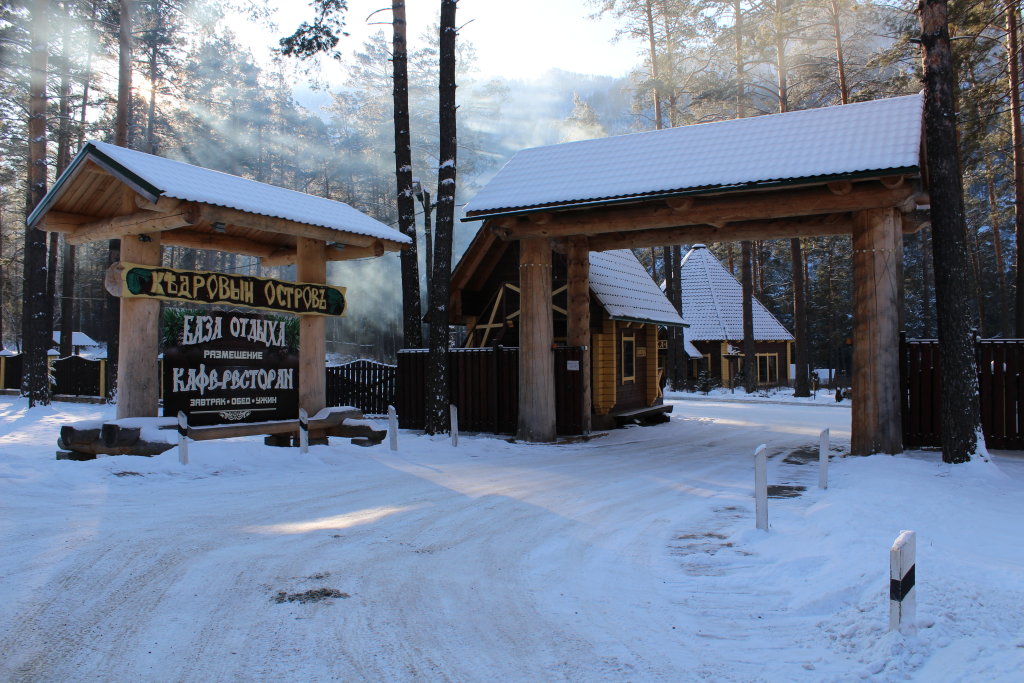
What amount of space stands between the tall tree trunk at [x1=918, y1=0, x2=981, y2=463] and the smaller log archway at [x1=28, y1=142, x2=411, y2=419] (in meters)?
9.12

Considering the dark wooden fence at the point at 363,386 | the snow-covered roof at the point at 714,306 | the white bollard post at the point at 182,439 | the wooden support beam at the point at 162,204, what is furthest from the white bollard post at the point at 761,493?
the snow-covered roof at the point at 714,306

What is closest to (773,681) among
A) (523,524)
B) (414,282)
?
(523,524)

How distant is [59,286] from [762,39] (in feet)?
214

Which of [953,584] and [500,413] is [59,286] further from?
[953,584]

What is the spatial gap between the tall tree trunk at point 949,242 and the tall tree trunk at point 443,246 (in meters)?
8.80

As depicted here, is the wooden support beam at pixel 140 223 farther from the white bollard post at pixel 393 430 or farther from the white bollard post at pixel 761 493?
the white bollard post at pixel 761 493

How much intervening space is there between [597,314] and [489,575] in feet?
44.5

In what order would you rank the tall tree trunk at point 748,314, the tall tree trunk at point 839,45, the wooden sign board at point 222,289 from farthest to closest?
1. the tall tree trunk at point 748,314
2. the tall tree trunk at point 839,45
3. the wooden sign board at point 222,289

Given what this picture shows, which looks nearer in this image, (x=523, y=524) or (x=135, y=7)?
(x=523, y=524)

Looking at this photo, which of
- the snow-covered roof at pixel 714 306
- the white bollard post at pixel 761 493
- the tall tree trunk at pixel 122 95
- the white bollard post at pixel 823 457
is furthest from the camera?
the snow-covered roof at pixel 714 306

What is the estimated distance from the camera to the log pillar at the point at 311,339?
12.5 m

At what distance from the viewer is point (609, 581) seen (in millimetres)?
5461

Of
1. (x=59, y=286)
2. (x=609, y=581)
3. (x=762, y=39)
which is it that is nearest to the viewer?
(x=609, y=581)

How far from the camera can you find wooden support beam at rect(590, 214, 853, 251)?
13.6m
